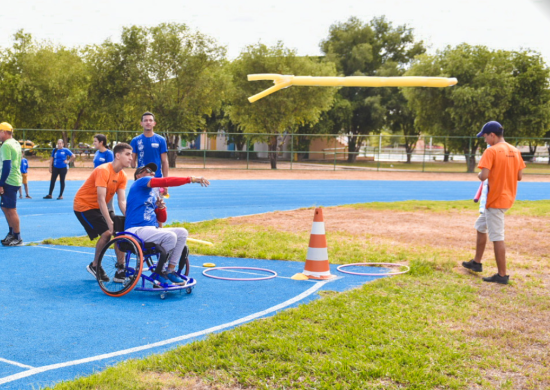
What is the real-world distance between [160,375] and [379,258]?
510 centimetres

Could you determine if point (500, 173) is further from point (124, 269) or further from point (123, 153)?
point (124, 269)

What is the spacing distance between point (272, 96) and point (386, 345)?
36.2m

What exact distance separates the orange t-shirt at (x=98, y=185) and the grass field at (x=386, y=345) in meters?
2.77

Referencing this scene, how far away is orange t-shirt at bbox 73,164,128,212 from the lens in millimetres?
6699

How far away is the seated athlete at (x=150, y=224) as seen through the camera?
6238 mm

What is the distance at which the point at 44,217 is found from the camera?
1311 cm

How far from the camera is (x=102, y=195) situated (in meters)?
6.62

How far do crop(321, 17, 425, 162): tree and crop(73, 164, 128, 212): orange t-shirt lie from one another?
1828 inches

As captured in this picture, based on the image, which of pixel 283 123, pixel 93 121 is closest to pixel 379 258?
pixel 283 123

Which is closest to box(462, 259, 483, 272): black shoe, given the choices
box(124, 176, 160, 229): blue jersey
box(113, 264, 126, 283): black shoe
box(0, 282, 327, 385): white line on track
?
box(0, 282, 327, 385): white line on track

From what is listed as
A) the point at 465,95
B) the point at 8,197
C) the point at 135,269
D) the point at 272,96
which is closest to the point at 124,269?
the point at 135,269

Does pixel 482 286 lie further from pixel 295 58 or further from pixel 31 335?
pixel 295 58

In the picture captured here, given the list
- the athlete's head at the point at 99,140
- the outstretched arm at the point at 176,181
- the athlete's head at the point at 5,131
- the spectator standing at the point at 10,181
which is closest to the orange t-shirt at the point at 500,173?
the outstretched arm at the point at 176,181

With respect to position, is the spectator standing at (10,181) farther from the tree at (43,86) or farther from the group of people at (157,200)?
the tree at (43,86)
